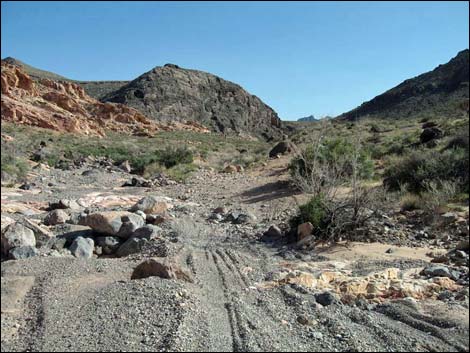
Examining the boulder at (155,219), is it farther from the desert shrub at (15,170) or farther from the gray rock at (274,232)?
the desert shrub at (15,170)

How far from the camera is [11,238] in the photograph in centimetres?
602

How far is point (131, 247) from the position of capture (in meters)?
7.29

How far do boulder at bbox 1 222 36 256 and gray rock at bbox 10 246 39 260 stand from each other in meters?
0.13

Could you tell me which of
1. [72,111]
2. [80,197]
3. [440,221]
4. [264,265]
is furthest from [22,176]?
[72,111]

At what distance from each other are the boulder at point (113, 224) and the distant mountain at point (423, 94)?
3279 centimetres

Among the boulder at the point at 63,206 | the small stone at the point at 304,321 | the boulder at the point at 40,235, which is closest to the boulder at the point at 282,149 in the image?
the boulder at the point at 63,206

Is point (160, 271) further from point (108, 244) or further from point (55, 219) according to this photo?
point (55, 219)

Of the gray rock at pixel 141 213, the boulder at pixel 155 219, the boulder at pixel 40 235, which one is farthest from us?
the gray rock at pixel 141 213

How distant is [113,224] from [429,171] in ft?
24.1

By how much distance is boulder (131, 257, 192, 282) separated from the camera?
17.5ft

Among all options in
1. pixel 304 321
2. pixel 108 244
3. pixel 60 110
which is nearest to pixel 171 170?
pixel 108 244

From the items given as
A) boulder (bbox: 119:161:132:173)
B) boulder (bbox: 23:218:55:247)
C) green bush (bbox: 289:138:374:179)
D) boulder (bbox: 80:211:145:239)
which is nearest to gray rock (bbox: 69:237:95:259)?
boulder (bbox: 23:218:55:247)

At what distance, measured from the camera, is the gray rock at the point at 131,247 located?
7204 millimetres

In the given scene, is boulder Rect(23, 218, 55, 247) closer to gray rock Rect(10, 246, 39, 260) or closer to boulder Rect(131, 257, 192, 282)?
gray rock Rect(10, 246, 39, 260)
